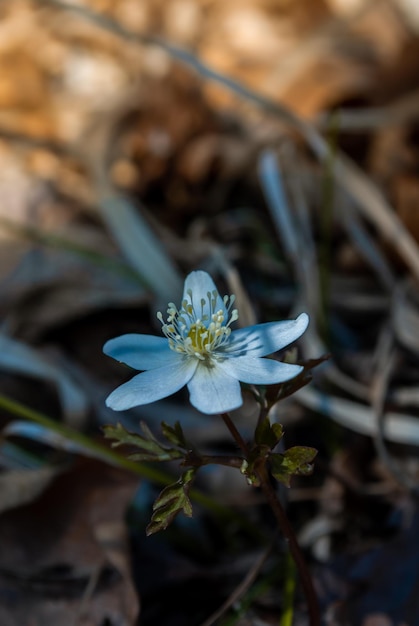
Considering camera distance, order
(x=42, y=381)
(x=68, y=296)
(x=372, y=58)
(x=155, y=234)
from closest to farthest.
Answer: (x=42, y=381) < (x=68, y=296) < (x=155, y=234) < (x=372, y=58)

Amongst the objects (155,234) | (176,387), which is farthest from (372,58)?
(176,387)

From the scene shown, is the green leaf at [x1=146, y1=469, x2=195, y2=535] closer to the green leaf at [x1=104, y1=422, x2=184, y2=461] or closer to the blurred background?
the green leaf at [x1=104, y1=422, x2=184, y2=461]

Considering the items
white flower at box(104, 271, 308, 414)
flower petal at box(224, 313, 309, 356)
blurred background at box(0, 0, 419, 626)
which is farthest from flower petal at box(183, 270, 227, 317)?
blurred background at box(0, 0, 419, 626)

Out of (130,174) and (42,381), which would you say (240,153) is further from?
(42,381)

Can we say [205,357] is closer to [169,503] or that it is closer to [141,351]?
[141,351]

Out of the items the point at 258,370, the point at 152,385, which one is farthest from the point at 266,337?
the point at 152,385

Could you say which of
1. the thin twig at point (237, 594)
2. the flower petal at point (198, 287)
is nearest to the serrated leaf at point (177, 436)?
the flower petal at point (198, 287)
